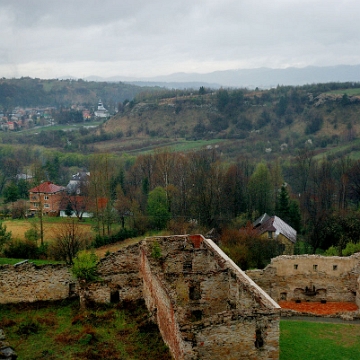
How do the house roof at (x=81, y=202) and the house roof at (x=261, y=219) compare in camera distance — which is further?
the house roof at (x=81, y=202)

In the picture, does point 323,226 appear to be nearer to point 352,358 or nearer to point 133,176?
point 352,358

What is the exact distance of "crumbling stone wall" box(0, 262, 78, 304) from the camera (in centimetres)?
2288

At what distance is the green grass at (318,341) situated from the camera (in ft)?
61.4

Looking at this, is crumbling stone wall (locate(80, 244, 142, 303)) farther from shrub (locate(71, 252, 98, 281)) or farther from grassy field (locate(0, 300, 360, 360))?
grassy field (locate(0, 300, 360, 360))

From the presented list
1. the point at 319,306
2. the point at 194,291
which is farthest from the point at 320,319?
the point at 194,291

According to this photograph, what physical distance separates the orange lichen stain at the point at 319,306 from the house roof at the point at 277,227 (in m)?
15.8

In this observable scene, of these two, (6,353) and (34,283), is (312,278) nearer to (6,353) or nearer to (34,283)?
(34,283)

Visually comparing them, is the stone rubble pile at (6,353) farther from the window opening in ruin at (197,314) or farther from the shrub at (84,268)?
the window opening in ruin at (197,314)

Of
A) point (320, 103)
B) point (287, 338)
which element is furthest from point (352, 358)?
point (320, 103)

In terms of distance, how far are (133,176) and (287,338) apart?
4740 centimetres

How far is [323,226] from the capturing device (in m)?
42.1

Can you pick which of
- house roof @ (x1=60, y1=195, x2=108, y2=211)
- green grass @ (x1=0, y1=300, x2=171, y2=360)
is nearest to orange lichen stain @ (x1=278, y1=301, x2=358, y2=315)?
green grass @ (x1=0, y1=300, x2=171, y2=360)

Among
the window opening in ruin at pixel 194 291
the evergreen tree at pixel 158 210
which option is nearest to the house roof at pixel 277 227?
the evergreen tree at pixel 158 210

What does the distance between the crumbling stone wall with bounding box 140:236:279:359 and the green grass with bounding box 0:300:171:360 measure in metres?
0.75
